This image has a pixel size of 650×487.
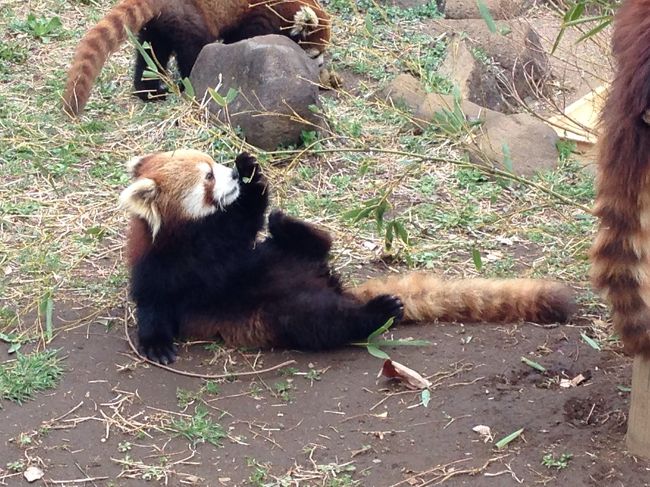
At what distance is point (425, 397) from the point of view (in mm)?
3592

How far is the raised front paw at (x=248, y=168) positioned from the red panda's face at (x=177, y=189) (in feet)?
0.15

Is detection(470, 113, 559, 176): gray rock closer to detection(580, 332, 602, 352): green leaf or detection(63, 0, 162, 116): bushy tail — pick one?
detection(580, 332, 602, 352): green leaf

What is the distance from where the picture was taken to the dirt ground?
3.19 metres

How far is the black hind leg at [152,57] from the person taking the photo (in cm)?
660

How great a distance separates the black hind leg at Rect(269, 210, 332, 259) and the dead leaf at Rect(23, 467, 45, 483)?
60.8 inches

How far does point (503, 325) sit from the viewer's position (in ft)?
13.3

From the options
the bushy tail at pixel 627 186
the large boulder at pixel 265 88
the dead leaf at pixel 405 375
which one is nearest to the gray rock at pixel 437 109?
the large boulder at pixel 265 88

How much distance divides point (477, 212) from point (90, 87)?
2.78 meters

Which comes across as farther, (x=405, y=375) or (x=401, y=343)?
(x=401, y=343)

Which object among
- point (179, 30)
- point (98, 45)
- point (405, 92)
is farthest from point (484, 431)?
point (179, 30)

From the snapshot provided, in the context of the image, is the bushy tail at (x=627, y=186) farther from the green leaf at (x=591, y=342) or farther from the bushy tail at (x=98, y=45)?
the bushy tail at (x=98, y=45)

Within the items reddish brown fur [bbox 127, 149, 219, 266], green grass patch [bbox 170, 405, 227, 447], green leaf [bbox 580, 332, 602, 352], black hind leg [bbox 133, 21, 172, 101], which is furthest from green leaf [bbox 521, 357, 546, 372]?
black hind leg [bbox 133, 21, 172, 101]

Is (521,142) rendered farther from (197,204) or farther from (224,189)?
(197,204)

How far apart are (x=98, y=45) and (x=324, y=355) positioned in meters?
3.30
